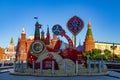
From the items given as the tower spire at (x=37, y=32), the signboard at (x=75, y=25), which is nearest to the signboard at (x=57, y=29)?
the signboard at (x=75, y=25)

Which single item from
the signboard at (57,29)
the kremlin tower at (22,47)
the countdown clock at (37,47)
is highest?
the kremlin tower at (22,47)

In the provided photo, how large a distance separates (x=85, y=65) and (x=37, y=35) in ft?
36.3

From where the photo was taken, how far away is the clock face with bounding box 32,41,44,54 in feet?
113

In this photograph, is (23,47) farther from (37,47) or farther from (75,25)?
(37,47)

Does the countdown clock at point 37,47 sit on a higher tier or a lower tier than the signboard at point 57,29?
lower

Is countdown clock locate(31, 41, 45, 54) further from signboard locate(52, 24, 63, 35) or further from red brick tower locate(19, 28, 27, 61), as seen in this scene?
red brick tower locate(19, 28, 27, 61)

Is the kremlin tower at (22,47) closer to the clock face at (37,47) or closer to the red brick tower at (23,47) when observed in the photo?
the red brick tower at (23,47)

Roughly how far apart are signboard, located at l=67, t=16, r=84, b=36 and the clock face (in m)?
4.18

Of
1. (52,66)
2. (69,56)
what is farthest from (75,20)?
(52,66)

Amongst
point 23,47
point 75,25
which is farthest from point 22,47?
point 75,25

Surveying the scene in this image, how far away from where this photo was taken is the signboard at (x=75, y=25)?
35438mm

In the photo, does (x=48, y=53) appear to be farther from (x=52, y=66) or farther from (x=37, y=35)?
(x=37, y=35)

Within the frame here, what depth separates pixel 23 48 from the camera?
5256 inches

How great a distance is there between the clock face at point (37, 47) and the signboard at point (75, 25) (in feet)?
13.7
